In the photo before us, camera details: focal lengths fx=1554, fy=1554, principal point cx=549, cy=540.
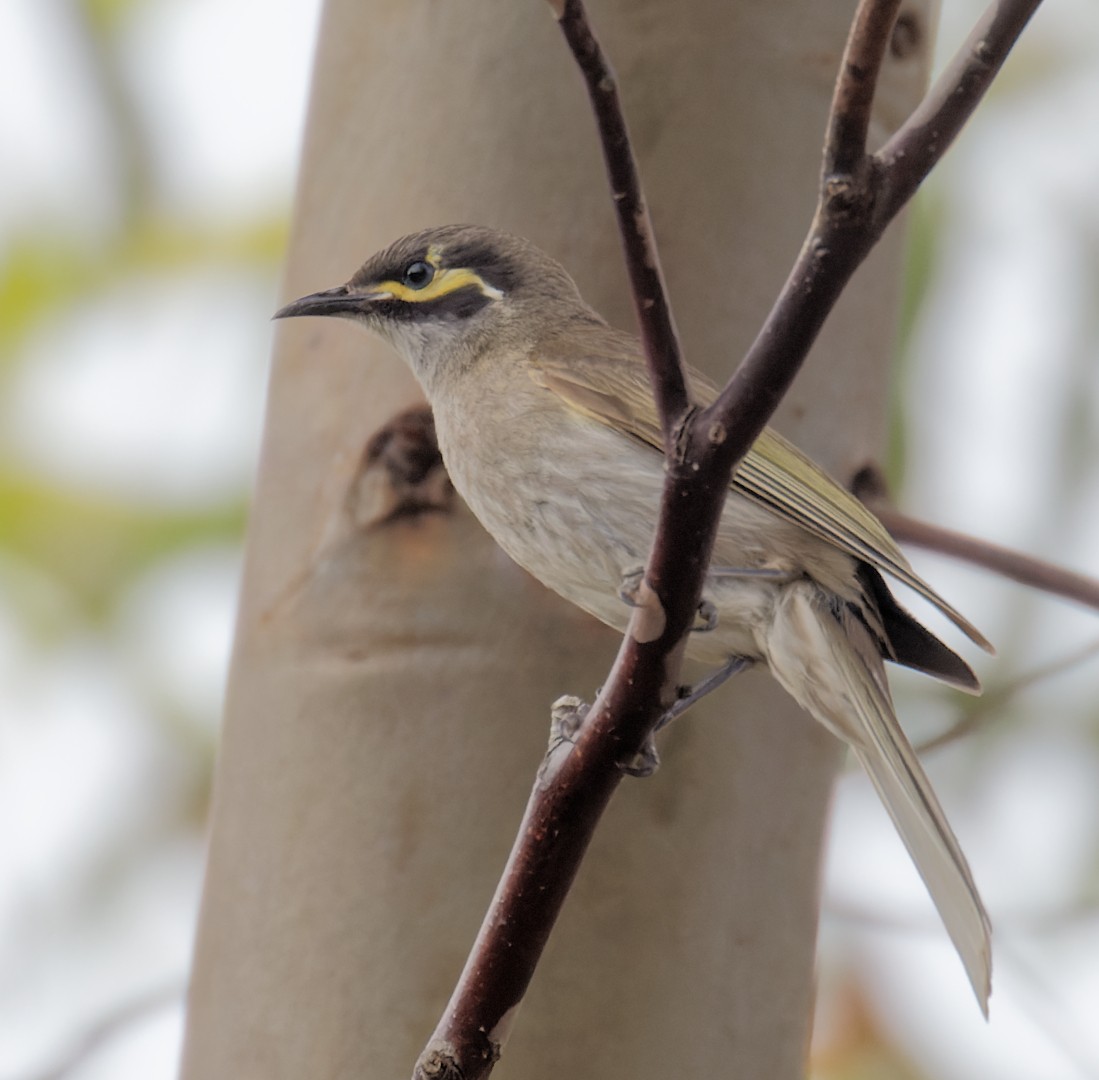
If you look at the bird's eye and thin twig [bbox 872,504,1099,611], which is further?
the bird's eye

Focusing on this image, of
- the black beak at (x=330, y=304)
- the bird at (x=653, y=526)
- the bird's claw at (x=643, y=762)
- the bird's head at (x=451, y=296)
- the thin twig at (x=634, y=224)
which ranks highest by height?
the bird's head at (x=451, y=296)

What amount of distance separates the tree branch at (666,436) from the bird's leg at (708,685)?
0.74 metres

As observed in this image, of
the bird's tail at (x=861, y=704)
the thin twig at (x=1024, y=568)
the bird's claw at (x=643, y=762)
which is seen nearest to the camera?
the bird's claw at (x=643, y=762)

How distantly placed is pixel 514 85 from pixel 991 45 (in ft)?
5.36

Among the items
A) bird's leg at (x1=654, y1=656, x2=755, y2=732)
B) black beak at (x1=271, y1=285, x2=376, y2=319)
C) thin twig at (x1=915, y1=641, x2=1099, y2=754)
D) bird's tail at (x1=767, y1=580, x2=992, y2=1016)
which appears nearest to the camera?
bird's tail at (x1=767, y1=580, x2=992, y2=1016)

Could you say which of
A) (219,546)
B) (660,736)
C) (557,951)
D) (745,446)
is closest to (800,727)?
(660,736)

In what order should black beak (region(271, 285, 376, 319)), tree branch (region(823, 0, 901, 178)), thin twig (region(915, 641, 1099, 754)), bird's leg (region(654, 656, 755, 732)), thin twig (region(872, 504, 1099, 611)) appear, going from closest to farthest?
tree branch (region(823, 0, 901, 178)), bird's leg (region(654, 656, 755, 732)), thin twig (region(872, 504, 1099, 611)), black beak (region(271, 285, 376, 319)), thin twig (region(915, 641, 1099, 754))

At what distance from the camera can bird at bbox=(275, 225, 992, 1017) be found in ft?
9.80

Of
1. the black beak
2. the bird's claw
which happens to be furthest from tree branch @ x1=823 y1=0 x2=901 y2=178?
the black beak

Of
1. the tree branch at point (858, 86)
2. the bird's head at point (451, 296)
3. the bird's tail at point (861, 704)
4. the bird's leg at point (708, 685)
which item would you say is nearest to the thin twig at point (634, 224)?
the tree branch at point (858, 86)

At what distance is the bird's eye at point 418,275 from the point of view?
3641 millimetres

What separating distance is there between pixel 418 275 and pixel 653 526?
1.02 m

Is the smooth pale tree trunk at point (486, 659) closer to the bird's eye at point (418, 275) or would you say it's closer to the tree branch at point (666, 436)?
the bird's eye at point (418, 275)

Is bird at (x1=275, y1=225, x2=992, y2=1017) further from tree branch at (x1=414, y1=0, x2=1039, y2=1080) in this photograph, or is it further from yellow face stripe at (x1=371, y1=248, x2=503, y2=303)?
tree branch at (x1=414, y1=0, x2=1039, y2=1080)
